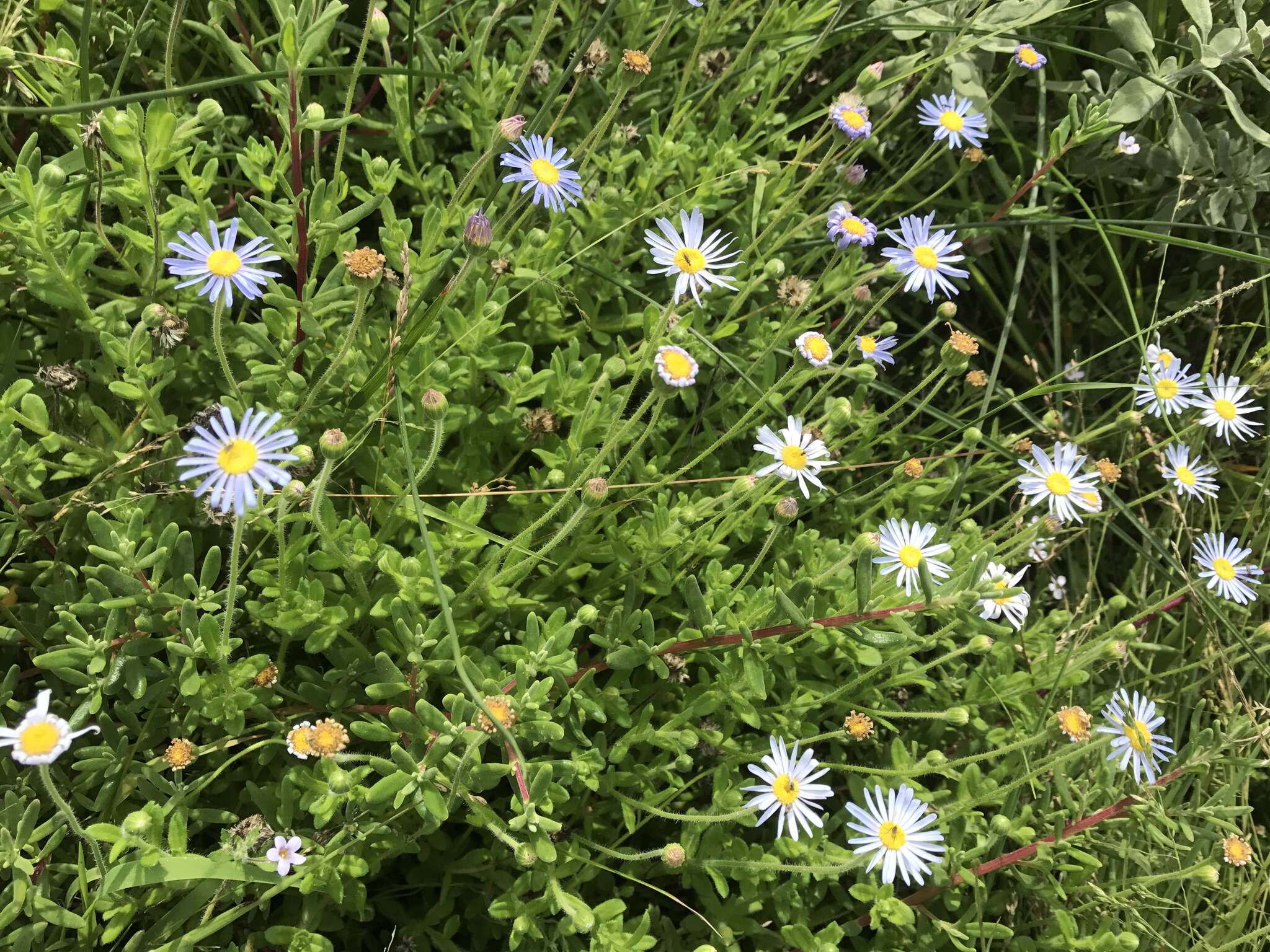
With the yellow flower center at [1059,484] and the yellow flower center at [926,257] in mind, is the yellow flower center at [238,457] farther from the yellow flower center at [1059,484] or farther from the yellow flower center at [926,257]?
the yellow flower center at [1059,484]

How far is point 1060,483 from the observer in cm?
328

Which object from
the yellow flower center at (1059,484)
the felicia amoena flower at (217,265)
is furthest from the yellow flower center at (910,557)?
the felicia amoena flower at (217,265)

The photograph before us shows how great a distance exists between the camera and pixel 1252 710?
3547 millimetres

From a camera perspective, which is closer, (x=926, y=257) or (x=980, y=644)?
(x=980, y=644)

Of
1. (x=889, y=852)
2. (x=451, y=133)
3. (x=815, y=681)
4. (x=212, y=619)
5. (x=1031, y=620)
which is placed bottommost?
(x=889, y=852)

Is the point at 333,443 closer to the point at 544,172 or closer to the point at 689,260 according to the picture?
the point at 544,172

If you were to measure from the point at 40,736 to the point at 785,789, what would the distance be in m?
1.88

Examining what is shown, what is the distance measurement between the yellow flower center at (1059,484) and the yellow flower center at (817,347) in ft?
3.21

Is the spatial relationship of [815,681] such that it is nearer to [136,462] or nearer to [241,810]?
[241,810]

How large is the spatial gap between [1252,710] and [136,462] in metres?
4.04

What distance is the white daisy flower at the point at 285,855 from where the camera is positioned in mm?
2350

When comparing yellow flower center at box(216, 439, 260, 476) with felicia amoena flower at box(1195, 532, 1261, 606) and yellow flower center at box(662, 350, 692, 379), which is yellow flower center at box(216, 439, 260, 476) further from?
felicia amoena flower at box(1195, 532, 1261, 606)

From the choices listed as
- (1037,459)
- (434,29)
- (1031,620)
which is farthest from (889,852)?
(434,29)

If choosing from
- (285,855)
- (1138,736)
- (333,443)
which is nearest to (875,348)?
(1138,736)
